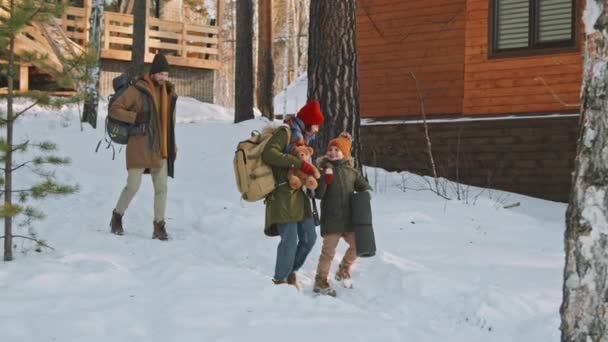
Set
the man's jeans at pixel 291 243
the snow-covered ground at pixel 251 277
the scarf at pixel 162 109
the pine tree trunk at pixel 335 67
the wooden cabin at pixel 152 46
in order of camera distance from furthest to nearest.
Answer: the wooden cabin at pixel 152 46 → the pine tree trunk at pixel 335 67 → the scarf at pixel 162 109 → the man's jeans at pixel 291 243 → the snow-covered ground at pixel 251 277

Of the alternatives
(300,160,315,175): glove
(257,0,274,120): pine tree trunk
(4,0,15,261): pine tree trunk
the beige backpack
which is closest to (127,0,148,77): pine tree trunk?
(257,0,274,120): pine tree trunk

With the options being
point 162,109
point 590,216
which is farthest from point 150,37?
point 590,216

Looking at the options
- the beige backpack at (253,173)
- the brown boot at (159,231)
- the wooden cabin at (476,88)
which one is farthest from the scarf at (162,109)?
the wooden cabin at (476,88)

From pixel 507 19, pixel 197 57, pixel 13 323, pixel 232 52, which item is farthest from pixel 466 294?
pixel 232 52

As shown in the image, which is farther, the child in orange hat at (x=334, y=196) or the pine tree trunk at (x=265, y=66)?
the pine tree trunk at (x=265, y=66)

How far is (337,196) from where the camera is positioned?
7.17m

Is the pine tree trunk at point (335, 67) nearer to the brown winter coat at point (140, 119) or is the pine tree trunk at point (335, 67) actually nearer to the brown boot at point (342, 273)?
the brown winter coat at point (140, 119)

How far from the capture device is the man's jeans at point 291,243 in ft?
22.8

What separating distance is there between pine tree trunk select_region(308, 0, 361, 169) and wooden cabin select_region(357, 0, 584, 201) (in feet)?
9.25

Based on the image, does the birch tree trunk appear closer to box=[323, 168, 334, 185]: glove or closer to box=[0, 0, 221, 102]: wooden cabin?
box=[323, 168, 334, 185]: glove

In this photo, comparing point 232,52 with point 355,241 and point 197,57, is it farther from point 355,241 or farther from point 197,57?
point 355,241

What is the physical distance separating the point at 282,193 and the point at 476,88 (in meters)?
8.67

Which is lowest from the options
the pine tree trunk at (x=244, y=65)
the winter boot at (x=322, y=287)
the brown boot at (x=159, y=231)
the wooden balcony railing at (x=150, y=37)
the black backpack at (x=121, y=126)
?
the winter boot at (x=322, y=287)

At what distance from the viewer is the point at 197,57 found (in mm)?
28219
